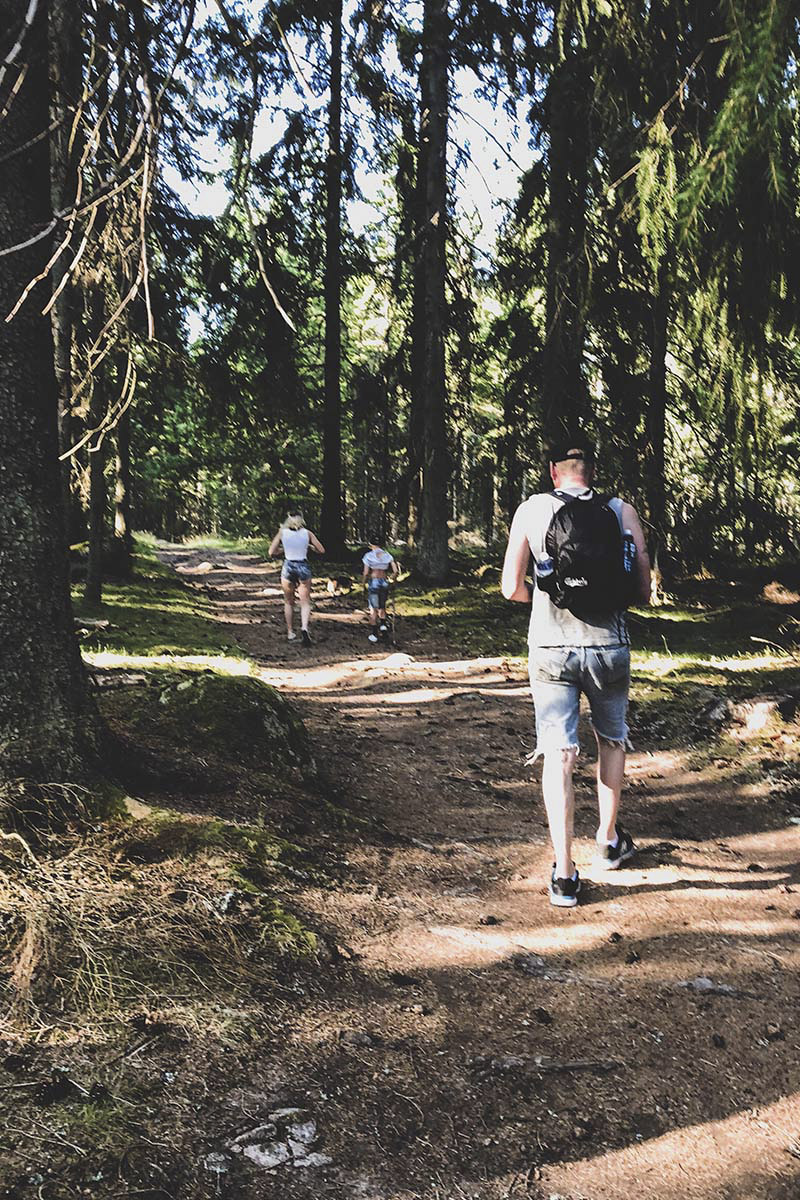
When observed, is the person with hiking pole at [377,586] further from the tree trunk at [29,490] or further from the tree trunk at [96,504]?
the tree trunk at [29,490]

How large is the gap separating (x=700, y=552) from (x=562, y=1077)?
11488mm

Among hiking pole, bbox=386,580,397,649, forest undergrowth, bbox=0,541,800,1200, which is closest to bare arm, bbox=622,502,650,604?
forest undergrowth, bbox=0,541,800,1200

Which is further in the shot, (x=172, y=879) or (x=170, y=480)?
(x=170, y=480)

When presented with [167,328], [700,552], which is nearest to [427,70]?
[167,328]

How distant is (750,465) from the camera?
5703mm

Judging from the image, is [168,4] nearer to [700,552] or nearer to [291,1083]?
[291,1083]

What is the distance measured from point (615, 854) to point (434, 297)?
13.4 meters

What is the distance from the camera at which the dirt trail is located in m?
2.39

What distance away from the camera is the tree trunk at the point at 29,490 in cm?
357

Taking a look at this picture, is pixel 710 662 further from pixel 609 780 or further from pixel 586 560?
pixel 586 560

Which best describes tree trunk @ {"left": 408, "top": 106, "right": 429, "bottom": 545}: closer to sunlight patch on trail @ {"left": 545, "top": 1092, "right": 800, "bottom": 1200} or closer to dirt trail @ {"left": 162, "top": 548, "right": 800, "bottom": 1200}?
dirt trail @ {"left": 162, "top": 548, "right": 800, "bottom": 1200}

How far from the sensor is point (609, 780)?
4.50 metres

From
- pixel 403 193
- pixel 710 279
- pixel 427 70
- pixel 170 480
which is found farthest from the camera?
pixel 170 480

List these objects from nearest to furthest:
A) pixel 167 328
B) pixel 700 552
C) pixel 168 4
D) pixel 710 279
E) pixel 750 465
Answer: pixel 168 4, pixel 710 279, pixel 750 465, pixel 167 328, pixel 700 552
